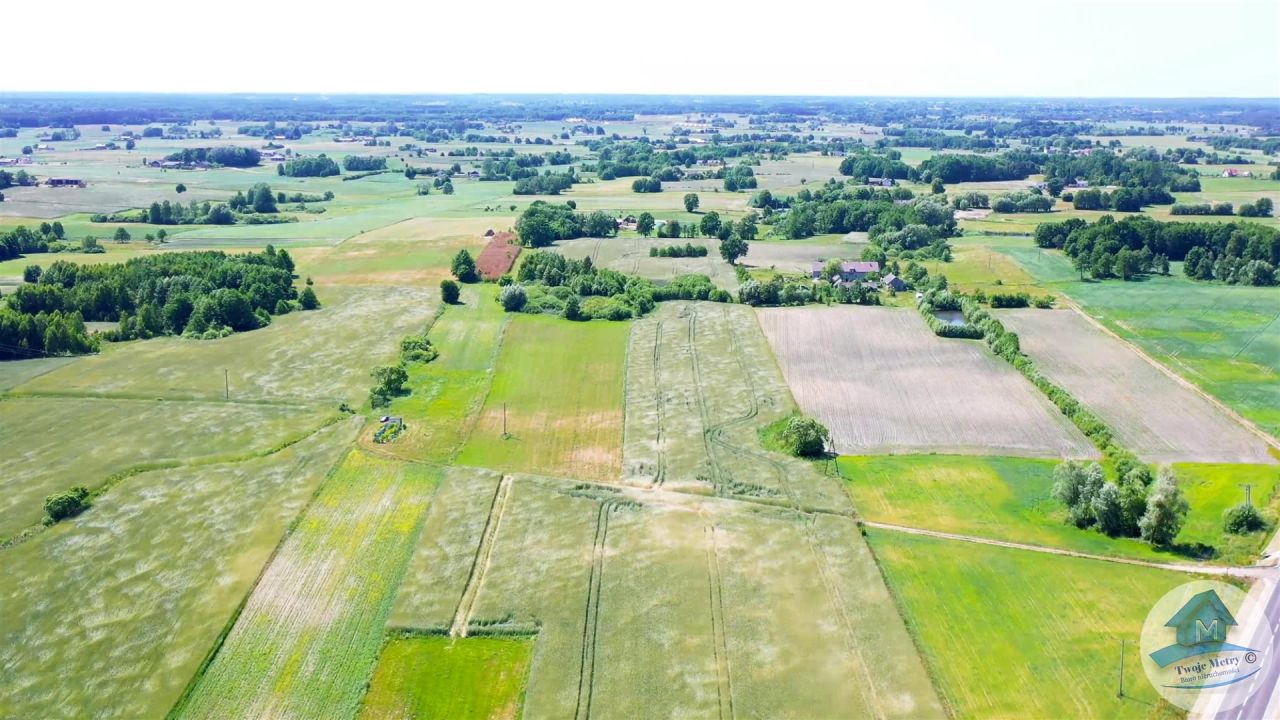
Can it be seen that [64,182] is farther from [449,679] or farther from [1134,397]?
[1134,397]

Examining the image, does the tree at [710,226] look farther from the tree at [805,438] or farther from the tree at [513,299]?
the tree at [805,438]

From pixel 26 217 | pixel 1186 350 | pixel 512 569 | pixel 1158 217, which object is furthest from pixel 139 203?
pixel 1158 217

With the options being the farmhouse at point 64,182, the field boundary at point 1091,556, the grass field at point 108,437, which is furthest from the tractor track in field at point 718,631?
the farmhouse at point 64,182

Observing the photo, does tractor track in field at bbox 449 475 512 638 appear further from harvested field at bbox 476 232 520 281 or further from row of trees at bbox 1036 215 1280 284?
row of trees at bbox 1036 215 1280 284

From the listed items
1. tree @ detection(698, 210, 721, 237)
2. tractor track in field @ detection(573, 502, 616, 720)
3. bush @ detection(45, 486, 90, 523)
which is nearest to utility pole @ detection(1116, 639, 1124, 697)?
tractor track in field @ detection(573, 502, 616, 720)

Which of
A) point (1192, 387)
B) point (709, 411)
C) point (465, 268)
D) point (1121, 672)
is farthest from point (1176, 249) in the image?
point (1121, 672)

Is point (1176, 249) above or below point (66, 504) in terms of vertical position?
above
